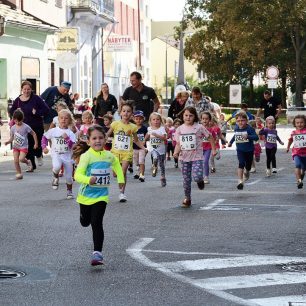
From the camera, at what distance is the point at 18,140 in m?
22.2

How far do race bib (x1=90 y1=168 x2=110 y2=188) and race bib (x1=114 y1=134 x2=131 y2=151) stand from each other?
7.13 m

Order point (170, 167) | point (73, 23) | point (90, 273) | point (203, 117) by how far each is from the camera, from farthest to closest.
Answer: point (73, 23), point (170, 167), point (203, 117), point (90, 273)

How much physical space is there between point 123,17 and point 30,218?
57.2 metres

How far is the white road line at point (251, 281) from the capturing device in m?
9.16

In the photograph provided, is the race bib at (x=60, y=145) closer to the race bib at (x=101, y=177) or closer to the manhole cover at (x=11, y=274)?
the race bib at (x=101, y=177)

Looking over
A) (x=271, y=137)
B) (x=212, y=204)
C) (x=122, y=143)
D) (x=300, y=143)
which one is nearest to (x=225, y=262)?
(x=212, y=204)

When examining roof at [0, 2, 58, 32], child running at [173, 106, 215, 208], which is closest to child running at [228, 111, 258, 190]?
child running at [173, 106, 215, 208]

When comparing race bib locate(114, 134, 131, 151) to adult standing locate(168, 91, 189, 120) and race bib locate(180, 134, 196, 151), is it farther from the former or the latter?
adult standing locate(168, 91, 189, 120)

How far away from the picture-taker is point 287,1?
215ft

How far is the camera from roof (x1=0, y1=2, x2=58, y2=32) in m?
39.9

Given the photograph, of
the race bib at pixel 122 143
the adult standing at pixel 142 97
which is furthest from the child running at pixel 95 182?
the adult standing at pixel 142 97

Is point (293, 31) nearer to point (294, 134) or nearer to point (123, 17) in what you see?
point (123, 17)

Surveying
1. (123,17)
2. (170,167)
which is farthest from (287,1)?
(170,167)

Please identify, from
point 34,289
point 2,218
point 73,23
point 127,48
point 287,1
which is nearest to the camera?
point 34,289
